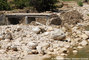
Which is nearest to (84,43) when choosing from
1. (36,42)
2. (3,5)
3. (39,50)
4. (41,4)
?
(36,42)

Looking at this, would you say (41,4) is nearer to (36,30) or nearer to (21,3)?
(21,3)

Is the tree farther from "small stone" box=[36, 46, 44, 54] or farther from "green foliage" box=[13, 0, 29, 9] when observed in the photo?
"small stone" box=[36, 46, 44, 54]

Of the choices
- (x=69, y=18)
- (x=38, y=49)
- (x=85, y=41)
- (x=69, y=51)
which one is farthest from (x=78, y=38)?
(x=69, y=18)

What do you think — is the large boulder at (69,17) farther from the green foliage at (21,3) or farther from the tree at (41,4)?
the green foliage at (21,3)

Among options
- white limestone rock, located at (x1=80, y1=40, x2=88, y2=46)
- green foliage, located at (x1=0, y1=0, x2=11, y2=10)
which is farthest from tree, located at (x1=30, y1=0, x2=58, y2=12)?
white limestone rock, located at (x1=80, y1=40, x2=88, y2=46)

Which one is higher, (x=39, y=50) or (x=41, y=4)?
(x=41, y=4)

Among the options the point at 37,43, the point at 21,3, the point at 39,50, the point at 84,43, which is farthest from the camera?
the point at 21,3

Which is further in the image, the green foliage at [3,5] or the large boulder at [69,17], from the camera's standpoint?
the green foliage at [3,5]

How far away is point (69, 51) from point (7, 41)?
5.97m

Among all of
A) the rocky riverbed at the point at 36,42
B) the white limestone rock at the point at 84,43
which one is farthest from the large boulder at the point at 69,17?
the white limestone rock at the point at 84,43

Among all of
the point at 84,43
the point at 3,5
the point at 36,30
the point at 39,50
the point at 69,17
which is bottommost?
the point at 84,43

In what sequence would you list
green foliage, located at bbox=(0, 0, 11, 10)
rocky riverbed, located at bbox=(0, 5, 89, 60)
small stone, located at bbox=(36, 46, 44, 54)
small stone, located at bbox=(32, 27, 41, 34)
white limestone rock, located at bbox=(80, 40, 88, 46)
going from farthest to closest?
green foliage, located at bbox=(0, 0, 11, 10) → small stone, located at bbox=(32, 27, 41, 34) → white limestone rock, located at bbox=(80, 40, 88, 46) → small stone, located at bbox=(36, 46, 44, 54) → rocky riverbed, located at bbox=(0, 5, 89, 60)

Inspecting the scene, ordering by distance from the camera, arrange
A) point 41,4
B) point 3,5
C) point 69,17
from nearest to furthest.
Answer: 1. point 69,17
2. point 3,5
3. point 41,4

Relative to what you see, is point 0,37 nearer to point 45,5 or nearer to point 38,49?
point 38,49
